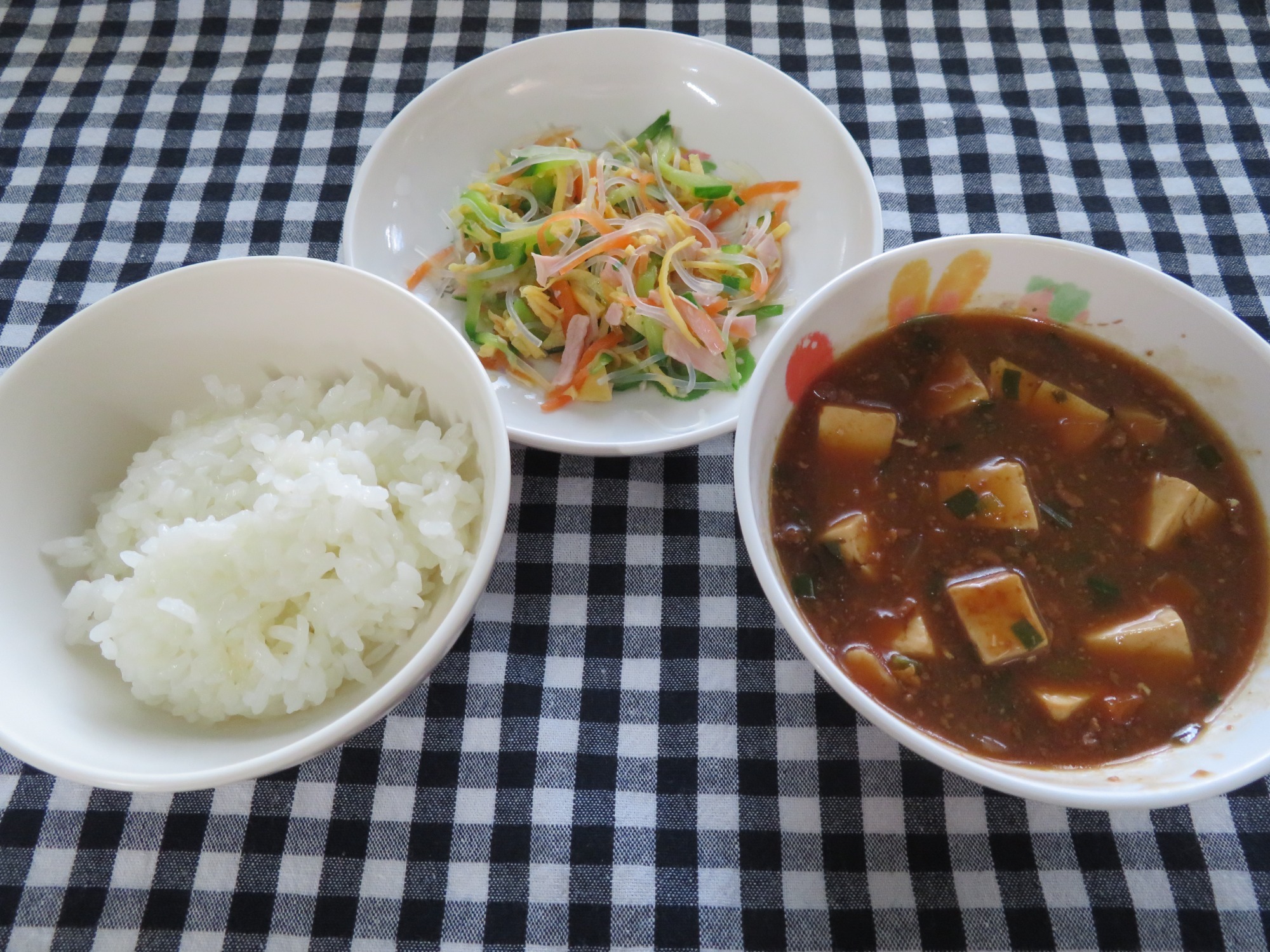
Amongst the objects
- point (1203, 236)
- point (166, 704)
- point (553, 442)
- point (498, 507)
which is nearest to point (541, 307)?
point (553, 442)

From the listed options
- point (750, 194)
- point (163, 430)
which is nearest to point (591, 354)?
point (750, 194)

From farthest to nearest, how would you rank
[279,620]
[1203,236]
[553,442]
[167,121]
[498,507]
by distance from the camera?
[167,121] < [1203,236] < [553,442] < [279,620] < [498,507]

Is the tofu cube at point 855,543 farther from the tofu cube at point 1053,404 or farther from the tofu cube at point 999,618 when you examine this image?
the tofu cube at point 1053,404

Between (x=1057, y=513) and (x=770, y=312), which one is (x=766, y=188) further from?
(x=1057, y=513)

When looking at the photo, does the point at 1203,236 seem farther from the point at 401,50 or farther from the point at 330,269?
the point at 401,50

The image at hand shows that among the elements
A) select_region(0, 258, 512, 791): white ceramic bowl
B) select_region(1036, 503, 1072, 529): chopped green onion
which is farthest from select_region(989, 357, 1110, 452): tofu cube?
select_region(0, 258, 512, 791): white ceramic bowl

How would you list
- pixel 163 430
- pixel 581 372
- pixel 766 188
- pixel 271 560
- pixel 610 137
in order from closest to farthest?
pixel 271 560
pixel 163 430
pixel 581 372
pixel 766 188
pixel 610 137

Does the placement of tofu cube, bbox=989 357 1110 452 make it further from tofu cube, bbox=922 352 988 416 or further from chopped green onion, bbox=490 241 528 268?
chopped green onion, bbox=490 241 528 268
